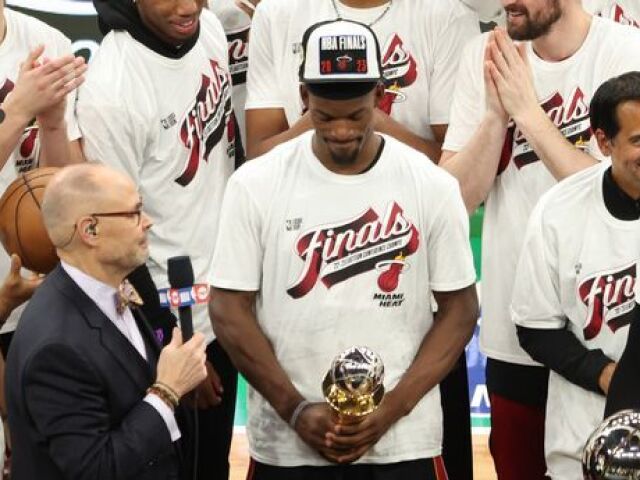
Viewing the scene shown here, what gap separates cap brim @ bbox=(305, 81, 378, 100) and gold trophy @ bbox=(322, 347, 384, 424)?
711mm

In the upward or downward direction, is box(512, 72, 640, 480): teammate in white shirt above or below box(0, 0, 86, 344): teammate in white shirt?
below

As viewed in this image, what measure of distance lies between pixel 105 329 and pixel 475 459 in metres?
2.84

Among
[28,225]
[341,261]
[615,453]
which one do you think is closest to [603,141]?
[341,261]

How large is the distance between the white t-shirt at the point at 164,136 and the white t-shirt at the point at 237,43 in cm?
44

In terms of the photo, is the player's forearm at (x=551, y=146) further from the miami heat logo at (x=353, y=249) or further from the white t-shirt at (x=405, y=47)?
the miami heat logo at (x=353, y=249)

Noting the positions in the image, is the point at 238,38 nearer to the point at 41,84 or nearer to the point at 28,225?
the point at 41,84

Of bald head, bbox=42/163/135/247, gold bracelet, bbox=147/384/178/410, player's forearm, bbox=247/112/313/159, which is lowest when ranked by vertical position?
gold bracelet, bbox=147/384/178/410

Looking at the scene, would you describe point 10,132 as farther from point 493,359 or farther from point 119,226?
point 493,359

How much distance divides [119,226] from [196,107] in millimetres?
1229

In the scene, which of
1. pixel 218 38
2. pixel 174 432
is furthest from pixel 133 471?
pixel 218 38

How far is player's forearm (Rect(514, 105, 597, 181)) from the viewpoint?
3939 mm

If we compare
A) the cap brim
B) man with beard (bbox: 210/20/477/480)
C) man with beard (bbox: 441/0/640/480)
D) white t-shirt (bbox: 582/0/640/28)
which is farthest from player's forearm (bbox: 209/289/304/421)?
white t-shirt (bbox: 582/0/640/28)

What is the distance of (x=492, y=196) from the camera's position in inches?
166

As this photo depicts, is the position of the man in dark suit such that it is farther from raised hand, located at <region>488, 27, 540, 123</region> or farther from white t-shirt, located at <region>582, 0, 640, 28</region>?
white t-shirt, located at <region>582, 0, 640, 28</region>
